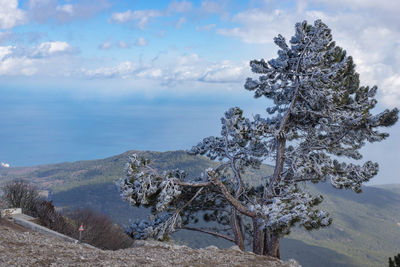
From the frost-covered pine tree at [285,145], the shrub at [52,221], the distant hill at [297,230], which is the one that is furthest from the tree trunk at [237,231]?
the distant hill at [297,230]

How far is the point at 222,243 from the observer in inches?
3327

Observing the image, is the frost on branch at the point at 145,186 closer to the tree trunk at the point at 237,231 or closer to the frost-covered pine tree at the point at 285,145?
the frost-covered pine tree at the point at 285,145

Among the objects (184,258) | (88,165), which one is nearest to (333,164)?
(184,258)

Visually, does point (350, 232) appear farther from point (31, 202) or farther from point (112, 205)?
point (31, 202)

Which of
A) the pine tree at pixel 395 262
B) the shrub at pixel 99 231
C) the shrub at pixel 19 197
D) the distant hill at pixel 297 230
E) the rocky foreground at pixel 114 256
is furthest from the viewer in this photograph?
the distant hill at pixel 297 230

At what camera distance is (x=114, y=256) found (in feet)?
29.3

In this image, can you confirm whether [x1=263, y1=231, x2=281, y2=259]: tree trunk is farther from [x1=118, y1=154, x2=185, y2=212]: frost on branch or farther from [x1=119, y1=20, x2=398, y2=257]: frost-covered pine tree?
[x1=118, y1=154, x2=185, y2=212]: frost on branch

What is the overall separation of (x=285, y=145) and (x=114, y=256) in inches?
330

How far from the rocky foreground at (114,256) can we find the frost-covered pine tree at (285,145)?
287 centimetres

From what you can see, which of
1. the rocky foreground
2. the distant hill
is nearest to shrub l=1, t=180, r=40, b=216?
the rocky foreground

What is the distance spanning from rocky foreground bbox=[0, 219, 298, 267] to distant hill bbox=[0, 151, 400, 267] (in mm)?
65301

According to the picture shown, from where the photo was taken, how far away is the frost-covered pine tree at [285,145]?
44.2ft

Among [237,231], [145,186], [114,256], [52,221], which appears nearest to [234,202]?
[237,231]

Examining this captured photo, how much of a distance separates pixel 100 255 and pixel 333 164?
9565mm
